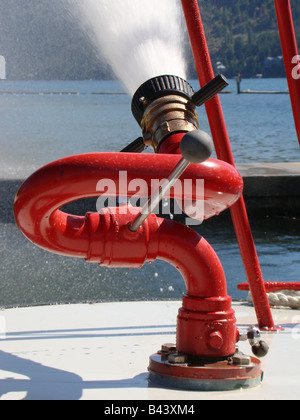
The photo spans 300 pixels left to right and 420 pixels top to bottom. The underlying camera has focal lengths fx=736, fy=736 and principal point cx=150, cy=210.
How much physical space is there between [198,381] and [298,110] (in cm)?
101

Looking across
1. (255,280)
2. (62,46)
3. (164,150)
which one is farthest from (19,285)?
(62,46)

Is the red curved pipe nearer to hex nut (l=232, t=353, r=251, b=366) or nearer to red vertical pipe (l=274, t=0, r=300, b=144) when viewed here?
hex nut (l=232, t=353, r=251, b=366)

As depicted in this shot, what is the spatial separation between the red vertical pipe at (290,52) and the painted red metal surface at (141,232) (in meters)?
0.73

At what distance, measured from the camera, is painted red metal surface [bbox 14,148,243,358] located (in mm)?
1526

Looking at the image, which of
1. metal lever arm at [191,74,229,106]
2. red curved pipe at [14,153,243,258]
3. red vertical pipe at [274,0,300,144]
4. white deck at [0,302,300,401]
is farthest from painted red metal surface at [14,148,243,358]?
red vertical pipe at [274,0,300,144]

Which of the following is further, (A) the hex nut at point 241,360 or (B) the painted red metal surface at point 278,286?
(B) the painted red metal surface at point 278,286

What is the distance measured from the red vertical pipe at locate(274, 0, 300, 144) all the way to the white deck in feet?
2.35

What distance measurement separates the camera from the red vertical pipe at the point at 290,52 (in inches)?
88.7

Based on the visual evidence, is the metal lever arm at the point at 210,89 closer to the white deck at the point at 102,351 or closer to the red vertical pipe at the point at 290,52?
the red vertical pipe at the point at 290,52

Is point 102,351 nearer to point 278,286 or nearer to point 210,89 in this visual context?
point 210,89

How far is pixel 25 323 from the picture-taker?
235cm

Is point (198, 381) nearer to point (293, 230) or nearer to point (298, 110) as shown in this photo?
point (298, 110)

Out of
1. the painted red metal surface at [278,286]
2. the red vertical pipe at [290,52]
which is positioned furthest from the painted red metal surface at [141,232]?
the painted red metal surface at [278,286]

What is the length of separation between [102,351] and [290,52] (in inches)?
43.6
